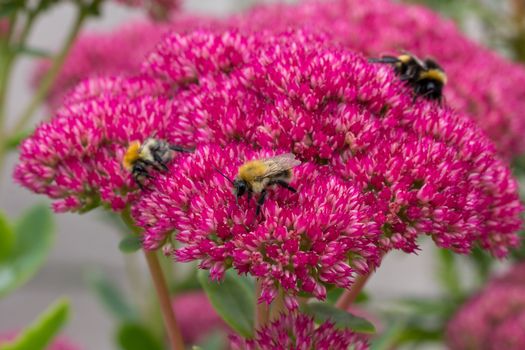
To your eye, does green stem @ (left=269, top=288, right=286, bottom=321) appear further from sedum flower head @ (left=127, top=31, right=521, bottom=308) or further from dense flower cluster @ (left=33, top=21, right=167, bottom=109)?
dense flower cluster @ (left=33, top=21, right=167, bottom=109)

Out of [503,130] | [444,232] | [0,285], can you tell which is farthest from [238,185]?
[0,285]

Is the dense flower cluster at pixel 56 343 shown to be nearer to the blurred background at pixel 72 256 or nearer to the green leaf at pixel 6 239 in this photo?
the green leaf at pixel 6 239

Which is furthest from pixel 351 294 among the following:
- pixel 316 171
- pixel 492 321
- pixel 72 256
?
pixel 72 256

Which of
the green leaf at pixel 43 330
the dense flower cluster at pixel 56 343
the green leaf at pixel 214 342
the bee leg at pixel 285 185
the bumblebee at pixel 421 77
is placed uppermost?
the bumblebee at pixel 421 77

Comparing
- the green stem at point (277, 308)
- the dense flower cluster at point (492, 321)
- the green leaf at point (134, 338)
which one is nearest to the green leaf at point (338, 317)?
the green stem at point (277, 308)

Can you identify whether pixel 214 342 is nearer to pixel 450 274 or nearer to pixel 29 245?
pixel 29 245

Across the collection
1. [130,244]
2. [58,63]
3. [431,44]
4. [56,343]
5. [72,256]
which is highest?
[431,44]
